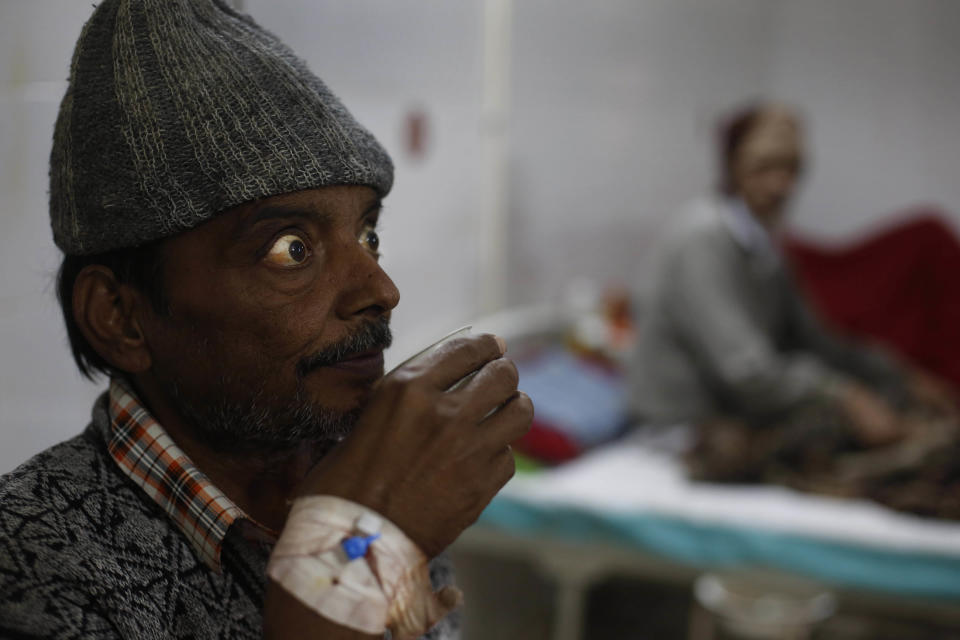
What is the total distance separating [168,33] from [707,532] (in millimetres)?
1994

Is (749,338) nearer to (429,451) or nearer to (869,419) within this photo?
(869,419)

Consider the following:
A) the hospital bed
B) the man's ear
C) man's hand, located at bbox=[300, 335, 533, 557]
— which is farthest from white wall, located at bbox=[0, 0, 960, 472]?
the hospital bed

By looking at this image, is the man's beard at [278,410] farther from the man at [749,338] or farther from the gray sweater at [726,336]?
the gray sweater at [726,336]

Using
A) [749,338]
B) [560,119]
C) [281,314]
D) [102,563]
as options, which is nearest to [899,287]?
[749,338]

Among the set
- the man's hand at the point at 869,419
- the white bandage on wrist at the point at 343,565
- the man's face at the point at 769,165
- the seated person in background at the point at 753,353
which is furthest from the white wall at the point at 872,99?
the white bandage on wrist at the point at 343,565

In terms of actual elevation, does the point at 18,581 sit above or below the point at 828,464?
above

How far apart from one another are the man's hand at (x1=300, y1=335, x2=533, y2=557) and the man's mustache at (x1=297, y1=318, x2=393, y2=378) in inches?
2.9

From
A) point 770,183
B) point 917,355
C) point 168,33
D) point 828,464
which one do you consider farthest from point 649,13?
point 168,33

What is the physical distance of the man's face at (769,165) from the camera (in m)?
3.18

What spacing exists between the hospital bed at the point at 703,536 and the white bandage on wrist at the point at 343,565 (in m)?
1.90

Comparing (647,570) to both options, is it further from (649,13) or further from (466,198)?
(649,13)

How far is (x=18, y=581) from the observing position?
655 millimetres

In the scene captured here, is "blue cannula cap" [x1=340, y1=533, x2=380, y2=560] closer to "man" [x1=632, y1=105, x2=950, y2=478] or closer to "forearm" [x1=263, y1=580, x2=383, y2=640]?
"forearm" [x1=263, y1=580, x2=383, y2=640]

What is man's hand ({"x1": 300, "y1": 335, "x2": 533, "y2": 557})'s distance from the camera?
65 centimetres
